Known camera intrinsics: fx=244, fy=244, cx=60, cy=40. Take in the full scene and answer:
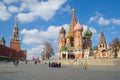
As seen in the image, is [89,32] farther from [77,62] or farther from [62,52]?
[77,62]

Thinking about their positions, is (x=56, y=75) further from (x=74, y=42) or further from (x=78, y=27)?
(x=74, y=42)

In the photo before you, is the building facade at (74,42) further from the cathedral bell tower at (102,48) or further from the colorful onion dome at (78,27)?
the cathedral bell tower at (102,48)

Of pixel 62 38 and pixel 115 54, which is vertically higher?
pixel 62 38

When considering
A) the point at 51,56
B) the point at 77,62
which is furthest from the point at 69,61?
the point at 51,56

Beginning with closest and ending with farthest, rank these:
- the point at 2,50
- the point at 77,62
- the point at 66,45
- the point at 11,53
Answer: the point at 77,62 → the point at 66,45 → the point at 2,50 → the point at 11,53

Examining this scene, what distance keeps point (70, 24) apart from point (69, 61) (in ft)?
133

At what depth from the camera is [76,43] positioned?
110 meters

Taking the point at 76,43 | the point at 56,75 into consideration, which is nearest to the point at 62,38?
the point at 76,43

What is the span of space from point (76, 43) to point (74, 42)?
11.4 ft

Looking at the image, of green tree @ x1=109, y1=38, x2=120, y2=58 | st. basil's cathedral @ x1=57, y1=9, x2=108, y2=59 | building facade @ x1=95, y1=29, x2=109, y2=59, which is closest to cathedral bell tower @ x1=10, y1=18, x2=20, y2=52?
st. basil's cathedral @ x1=57, y1=9, x2=108, y2=59

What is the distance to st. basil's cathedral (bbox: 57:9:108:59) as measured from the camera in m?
96.6

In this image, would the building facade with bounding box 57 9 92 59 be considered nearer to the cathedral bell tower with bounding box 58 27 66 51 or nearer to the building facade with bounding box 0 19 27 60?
the cathedral bell tower with bounding box 58 27 66 51

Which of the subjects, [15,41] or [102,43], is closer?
[102,43]

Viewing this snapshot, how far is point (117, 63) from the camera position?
68.1m
